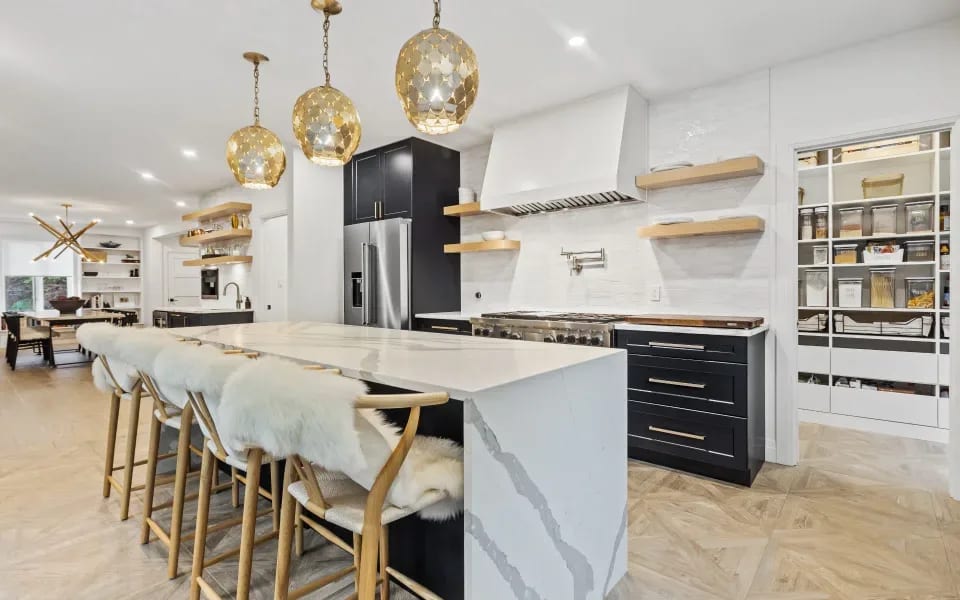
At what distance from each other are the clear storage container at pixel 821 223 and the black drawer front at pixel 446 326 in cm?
292

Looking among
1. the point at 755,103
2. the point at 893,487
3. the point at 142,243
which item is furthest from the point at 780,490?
the point at 142,243

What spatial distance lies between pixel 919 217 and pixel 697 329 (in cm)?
221

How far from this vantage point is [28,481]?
9.45 ft

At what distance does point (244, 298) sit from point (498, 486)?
6.41 metres

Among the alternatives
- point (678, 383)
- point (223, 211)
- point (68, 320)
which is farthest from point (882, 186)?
point (68, 320)

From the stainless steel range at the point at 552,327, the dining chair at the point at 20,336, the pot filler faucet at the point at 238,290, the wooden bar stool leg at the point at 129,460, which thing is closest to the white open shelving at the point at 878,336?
the stainless steel range at the point at 552,327

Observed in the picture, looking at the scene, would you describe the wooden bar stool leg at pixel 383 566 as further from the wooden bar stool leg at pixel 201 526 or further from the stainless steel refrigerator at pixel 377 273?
the stainless steel refrigerator at pixel 377 273

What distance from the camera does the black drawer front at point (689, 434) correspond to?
275 centimetres

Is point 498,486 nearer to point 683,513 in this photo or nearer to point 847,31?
point 683,513

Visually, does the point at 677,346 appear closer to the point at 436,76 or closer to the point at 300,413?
the point at 436,76

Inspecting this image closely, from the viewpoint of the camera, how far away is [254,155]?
2693 millimetres

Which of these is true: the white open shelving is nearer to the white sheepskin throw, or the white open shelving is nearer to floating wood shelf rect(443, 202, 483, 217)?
floating wood shelf rect(443, 202, 483, 217)

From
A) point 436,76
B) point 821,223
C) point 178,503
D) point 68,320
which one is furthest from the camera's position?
point 68,320

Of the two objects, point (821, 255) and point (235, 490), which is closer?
point (235, 490)
